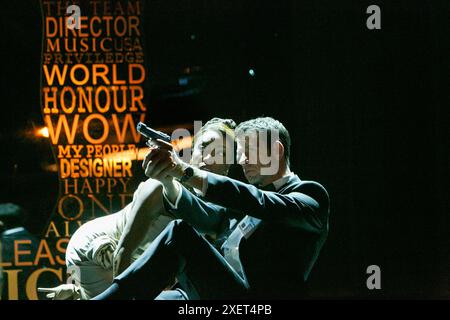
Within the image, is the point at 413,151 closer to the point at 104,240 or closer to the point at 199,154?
the point at 199,154

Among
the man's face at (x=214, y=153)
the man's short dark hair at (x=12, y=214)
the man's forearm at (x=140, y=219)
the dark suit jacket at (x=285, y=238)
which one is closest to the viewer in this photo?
the dark suit jacket at (x=285, y=238)

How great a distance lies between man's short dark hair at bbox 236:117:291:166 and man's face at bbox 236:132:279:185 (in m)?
0.04

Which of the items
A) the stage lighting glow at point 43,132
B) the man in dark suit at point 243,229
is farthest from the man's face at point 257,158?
the stage lighting glow at point 43,132

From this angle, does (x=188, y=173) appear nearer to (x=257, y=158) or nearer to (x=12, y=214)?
(x=257, y=158)

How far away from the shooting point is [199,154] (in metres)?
4.27

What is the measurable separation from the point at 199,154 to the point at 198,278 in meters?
0.96

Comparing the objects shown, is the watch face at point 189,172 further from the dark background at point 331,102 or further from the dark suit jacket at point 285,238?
the dark background at point 331,102

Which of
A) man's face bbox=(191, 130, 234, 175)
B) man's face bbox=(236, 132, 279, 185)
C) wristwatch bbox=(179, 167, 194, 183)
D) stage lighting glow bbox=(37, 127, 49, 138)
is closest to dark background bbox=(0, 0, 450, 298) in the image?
stage lighting glow bbox=(37, 127, 49, 138)

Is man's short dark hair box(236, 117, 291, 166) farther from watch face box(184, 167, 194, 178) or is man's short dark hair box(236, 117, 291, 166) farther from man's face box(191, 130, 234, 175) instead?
watch face box(184, 167, 194, 178)

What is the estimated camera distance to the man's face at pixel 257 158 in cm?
407

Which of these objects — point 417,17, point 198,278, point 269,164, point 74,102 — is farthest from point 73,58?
point 417,17

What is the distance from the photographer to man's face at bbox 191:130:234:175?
13.9 ft

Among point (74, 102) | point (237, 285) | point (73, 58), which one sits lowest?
point (237, 285)

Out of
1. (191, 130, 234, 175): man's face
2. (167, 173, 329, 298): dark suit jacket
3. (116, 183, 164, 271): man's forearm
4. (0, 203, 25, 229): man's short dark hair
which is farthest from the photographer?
(0, 203, 25, 229): man's short dark hair
